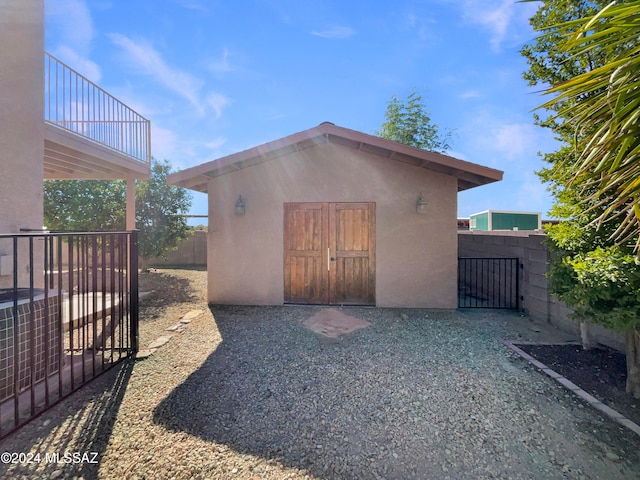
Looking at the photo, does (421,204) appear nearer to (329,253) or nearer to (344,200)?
(344,200)

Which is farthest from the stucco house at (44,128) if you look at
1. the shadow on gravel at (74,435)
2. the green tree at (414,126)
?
the green tree at (414,126)

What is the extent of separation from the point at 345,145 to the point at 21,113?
5307mm

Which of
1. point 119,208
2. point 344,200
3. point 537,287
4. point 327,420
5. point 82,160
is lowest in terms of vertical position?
point 327,420

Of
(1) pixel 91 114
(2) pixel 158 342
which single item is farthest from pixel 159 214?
(2) pixel 158 342

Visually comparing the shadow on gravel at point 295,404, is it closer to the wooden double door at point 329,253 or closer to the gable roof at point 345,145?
the wooden double door at point 329,253

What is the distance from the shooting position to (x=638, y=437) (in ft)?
7.38

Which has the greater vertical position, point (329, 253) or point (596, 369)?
point (329, 253)

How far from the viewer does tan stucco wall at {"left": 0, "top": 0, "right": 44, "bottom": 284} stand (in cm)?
378

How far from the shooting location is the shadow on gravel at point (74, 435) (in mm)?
1951

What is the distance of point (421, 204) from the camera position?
5969 mm

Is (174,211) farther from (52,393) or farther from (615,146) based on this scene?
(615,146)

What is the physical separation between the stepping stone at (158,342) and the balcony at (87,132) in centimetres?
441

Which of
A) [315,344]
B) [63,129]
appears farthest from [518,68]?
[63,129]

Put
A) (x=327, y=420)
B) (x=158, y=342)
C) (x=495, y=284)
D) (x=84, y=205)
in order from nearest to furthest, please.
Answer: (x=327, y=420) < (x=158, y=342) < (x=495, y=284) < (x=84, y=205)
